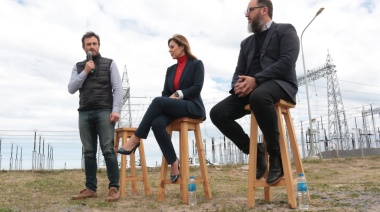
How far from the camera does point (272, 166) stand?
290 cm

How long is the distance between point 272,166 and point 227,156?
682 inches

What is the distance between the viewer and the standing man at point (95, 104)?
3887mm

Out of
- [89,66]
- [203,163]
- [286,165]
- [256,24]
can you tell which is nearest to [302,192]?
[286,165]

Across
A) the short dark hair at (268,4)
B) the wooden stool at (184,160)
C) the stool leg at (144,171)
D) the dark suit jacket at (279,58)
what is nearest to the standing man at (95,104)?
the stool leg at (144,171)

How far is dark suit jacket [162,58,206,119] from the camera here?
3.52 metres

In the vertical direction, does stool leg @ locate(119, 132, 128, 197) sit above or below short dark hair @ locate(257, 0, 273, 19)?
below

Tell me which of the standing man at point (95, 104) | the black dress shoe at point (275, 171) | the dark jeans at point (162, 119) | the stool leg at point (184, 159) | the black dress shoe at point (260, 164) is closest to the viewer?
the black dress shoe at point (275, 171)

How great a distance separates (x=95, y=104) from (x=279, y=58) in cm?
211

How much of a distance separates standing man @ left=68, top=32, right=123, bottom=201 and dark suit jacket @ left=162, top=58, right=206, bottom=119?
633 millimetres

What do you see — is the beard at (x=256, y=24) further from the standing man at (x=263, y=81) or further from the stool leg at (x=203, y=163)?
the stool leg at (x=203, y=163)

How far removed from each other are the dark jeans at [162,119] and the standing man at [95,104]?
64cm

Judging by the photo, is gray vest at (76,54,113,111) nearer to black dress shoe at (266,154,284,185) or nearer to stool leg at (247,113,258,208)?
stool leg at (247,113,258,208)

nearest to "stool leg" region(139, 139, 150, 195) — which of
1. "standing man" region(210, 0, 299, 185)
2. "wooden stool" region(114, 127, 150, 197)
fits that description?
"wooden stool" region(114, 127, 150, 197)

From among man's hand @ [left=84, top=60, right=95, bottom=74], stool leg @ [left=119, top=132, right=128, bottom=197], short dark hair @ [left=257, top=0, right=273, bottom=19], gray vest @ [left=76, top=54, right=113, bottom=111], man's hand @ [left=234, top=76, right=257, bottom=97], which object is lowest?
stool leg @ [left=119, top=132, right=128, bottom=197]
